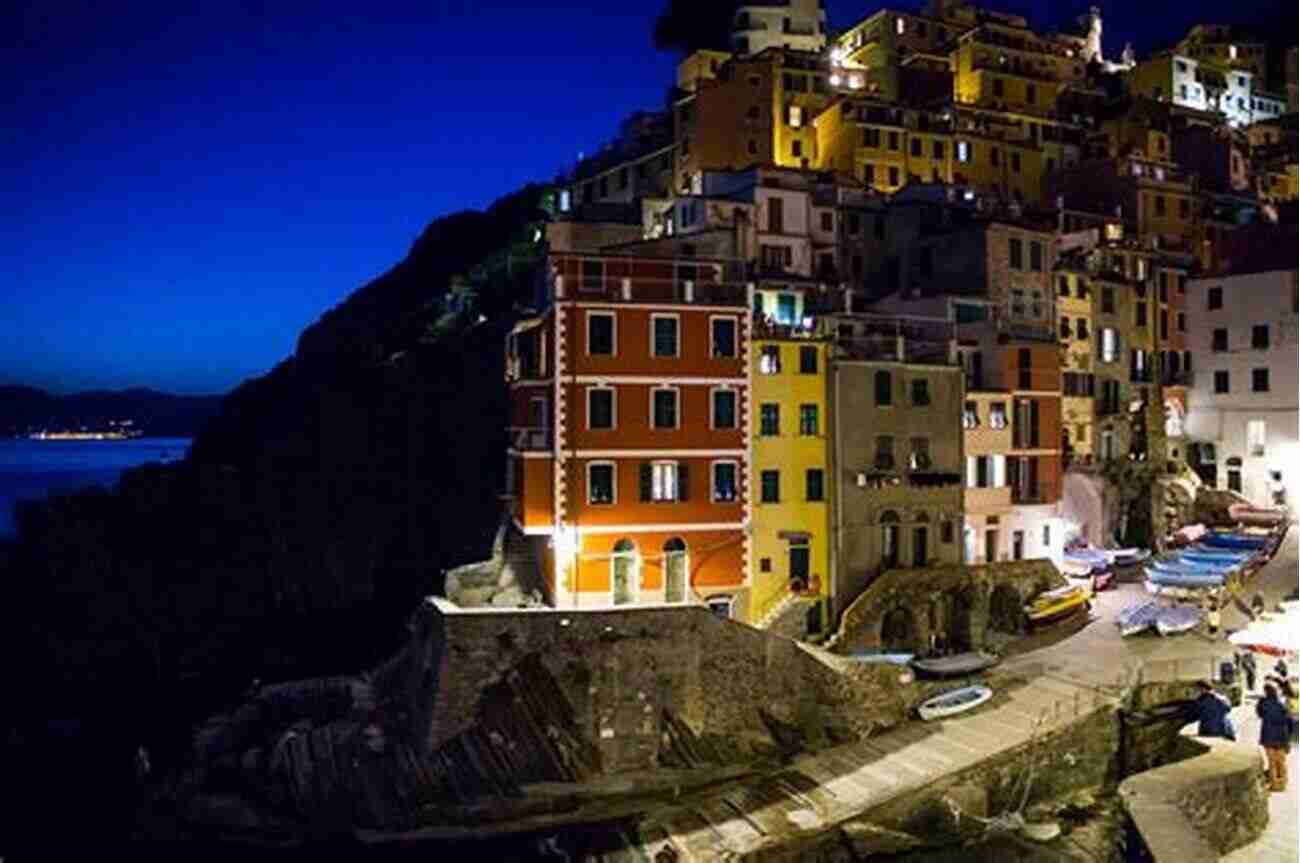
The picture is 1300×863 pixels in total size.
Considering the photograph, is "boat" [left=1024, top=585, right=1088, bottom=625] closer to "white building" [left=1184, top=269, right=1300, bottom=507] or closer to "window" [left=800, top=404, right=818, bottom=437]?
"window" [left=800, top=404, right=818, bottom=437]

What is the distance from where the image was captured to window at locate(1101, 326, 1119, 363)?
51.1 metres

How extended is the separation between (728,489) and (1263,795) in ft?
61.0

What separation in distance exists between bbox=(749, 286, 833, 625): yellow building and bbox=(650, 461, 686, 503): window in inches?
97.7

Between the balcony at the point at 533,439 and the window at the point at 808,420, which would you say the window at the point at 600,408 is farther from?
the window at the point at 808,420

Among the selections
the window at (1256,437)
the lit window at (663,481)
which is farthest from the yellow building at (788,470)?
the window at (1256,437)

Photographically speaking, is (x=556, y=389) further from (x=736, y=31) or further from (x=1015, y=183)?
(x=736, y=31)

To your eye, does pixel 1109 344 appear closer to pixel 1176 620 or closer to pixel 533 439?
pixel 1176 620

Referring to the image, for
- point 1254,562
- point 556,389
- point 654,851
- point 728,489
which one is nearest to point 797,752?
point 654,851

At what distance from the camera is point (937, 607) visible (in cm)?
3578

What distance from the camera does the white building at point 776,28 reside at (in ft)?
252

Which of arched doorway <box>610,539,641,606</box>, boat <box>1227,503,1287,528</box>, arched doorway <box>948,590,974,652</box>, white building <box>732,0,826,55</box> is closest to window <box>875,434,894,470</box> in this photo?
arched doorway <box>948,590,974,652</box>

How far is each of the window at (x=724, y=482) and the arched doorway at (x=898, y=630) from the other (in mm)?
6549

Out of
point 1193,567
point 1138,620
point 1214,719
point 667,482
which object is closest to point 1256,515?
point 1193,567

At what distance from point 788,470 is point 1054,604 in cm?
1061
